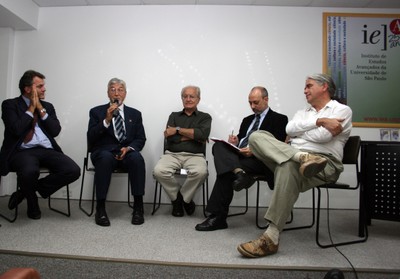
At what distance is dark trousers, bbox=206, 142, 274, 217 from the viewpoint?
211cm

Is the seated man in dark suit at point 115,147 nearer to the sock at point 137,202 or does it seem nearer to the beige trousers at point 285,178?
the sock at point 137,202

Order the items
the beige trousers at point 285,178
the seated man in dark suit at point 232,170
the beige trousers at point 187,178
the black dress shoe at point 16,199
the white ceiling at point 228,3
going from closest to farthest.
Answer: the beige trousers at point 285,178, the seated man in dark suit at point 232,170, the black dress shoe at point 16,199, the beige trousers at point 187,178, the white ceiling at point 228,3

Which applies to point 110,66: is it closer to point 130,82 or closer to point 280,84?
point 130,82

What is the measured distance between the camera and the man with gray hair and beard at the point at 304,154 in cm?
165

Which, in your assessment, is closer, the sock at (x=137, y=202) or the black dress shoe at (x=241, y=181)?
the black dress shoe at (x=241, y=181)

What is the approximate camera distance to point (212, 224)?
2.13 m

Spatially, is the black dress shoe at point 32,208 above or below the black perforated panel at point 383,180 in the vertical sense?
below

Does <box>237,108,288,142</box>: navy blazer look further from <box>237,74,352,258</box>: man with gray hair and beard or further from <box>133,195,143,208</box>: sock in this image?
<box>133,195,143,208</box>: sock

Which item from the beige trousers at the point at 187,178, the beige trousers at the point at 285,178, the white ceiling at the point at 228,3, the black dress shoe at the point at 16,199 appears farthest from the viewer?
the white ceiling at the point at 228,3

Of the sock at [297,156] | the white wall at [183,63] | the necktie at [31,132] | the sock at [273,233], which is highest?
the white wall at [183,63]

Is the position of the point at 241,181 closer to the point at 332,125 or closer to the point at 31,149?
the point at 332,125

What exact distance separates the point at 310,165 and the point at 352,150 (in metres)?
0.59

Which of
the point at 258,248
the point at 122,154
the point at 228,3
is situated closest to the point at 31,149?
the point at 122,154

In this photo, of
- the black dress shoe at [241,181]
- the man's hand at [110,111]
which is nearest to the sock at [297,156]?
the black dress shoe at [241,181]
